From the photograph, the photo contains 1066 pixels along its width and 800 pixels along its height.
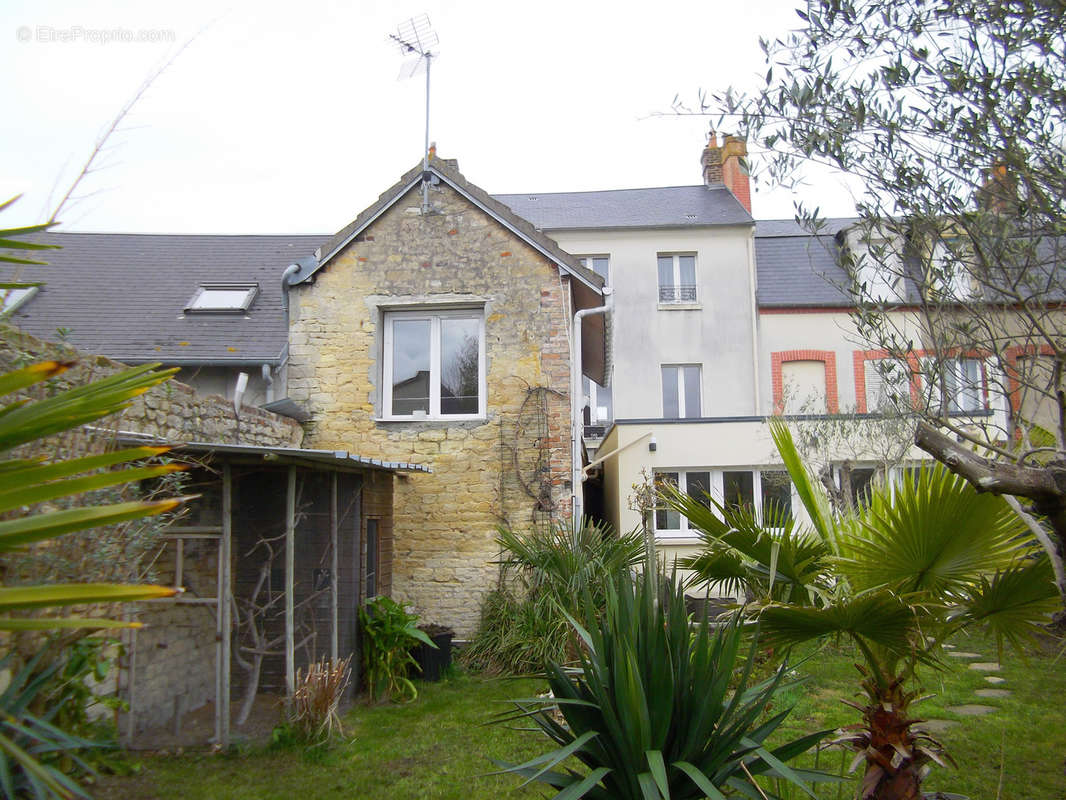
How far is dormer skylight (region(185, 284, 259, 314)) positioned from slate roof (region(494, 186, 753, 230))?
27.4 ft

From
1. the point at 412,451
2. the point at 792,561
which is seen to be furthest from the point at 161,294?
the point at 792,561

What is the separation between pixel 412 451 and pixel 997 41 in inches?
308

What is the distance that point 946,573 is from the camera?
162 inches

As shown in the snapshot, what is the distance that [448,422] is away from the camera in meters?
10.4

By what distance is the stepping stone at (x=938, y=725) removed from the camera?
717 centimetres

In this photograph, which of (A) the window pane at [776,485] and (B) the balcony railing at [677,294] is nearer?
(A) the window pane at [776,485]

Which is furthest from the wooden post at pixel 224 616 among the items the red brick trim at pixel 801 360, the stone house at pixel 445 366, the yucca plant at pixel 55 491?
the red brick trim at pixel 801 360

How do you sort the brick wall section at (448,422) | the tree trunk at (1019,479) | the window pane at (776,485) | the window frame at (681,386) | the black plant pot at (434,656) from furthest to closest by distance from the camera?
1. the window frame at (681,386)
2. the window pane at (776,485)
3. the brick wall section at (448,422)
4. the black plant pot at (434,656)
5. the tree trunk at (1019,479)

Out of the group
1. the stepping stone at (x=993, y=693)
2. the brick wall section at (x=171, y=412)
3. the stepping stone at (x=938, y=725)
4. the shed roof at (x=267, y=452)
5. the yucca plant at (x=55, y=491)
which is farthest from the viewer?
the stepping stone at (x=993, y=693)

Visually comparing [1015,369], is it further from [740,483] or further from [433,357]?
[740,483]

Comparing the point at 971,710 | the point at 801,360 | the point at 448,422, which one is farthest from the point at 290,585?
the point at 801,360

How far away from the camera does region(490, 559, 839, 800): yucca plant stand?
11.3 feet

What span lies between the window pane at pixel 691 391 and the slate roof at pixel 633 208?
3620 mm

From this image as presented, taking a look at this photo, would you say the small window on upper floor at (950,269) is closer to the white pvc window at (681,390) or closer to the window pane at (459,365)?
the window pane at (459,365)
